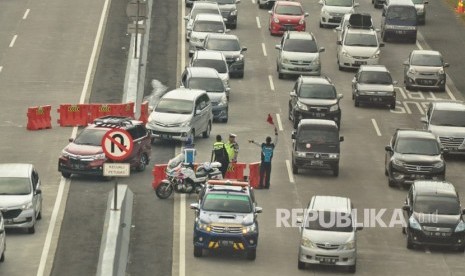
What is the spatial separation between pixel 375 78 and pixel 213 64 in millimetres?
6592

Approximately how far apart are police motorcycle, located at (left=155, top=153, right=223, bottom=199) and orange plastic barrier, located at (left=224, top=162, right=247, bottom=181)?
5.14 feet

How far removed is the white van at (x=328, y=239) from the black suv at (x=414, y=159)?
32.0 feet

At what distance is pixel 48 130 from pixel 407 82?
1781 cm

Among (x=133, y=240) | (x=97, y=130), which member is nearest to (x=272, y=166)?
(x=97, y=130)

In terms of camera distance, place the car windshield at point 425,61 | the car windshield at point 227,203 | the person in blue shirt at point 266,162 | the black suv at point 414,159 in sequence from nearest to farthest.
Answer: the car windshield at point 227,203
the person in blue shirt at point 266,162
the black suv at point 414,159
the car windshield at point 425,61

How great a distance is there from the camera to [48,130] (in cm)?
6066

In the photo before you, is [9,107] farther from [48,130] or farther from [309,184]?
[309,184]

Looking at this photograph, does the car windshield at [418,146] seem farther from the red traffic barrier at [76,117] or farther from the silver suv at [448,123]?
the red traffic barrier at [76,117]

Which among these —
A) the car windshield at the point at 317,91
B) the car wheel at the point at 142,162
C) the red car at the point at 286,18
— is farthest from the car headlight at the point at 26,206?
the red car at the point at 286,18

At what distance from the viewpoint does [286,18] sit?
3167 inches

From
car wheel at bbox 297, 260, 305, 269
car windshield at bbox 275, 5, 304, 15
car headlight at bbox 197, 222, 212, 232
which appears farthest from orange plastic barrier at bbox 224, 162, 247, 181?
car windshield at bbox 275, 5, 304, 15

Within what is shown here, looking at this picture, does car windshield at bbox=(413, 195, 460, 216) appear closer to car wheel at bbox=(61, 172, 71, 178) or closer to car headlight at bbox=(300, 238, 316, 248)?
car headlight at bbox=(300, 238, 316, 248)

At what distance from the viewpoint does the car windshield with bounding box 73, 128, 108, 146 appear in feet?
175

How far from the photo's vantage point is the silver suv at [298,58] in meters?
71.5
